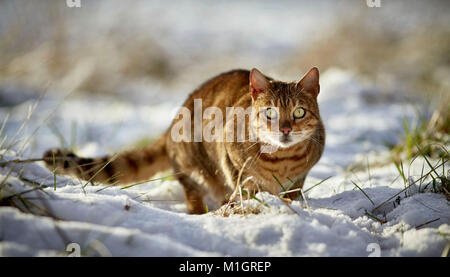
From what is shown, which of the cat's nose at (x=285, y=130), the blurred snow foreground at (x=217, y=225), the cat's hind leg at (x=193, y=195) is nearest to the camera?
the blurred snow foreground at (x=217, y=225)

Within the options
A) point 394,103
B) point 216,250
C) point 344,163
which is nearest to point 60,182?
point 216,250

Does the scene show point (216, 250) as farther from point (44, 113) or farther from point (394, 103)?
point (394, 103)

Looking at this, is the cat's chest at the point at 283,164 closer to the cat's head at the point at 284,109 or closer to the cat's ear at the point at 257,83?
the cat's head at the point at 284,109

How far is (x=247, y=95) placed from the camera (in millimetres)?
2068

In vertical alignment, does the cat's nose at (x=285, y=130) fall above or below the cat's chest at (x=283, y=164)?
above

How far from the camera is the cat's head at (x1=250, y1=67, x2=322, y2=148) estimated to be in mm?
1780

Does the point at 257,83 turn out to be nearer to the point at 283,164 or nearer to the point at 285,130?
the point at 285,130

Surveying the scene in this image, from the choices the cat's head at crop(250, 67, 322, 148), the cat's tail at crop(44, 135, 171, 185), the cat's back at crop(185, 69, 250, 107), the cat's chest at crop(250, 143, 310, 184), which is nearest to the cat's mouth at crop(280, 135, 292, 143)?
the cat's head at crop(250, 67, 322, 148)

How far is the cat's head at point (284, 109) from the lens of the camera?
5.84 ft

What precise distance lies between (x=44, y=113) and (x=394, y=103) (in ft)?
17.1

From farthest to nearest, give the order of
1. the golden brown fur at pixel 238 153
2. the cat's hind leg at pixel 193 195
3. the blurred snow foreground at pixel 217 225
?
the cat's hind leg at pixel 193 195, the golden brown fur at pixel 238 153, the blurred snow foreground at pixel 217 225

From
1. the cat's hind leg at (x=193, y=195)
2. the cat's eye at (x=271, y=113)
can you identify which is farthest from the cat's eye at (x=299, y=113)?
the cat's hind leg at (x=193, y=195)

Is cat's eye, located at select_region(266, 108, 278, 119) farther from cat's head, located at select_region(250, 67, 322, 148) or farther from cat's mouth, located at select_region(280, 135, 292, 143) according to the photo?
cat's mouth, located at select_region(280, 135, 292, 143)

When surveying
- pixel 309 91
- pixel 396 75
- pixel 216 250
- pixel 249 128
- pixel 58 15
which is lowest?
pixel 216 250
